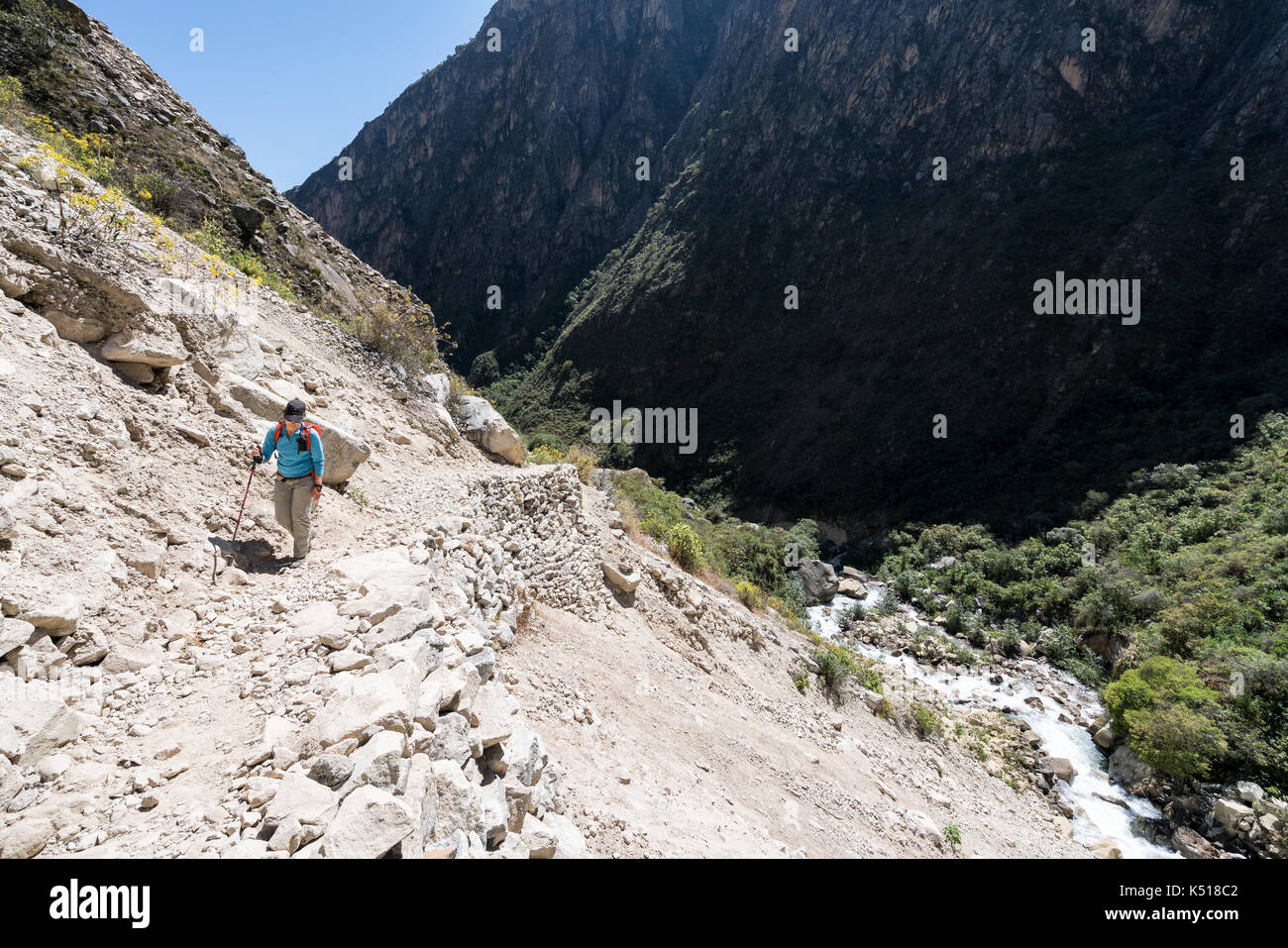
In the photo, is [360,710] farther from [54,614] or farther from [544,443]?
[544,443]

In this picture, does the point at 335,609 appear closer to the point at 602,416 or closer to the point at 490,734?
the point at 490,734

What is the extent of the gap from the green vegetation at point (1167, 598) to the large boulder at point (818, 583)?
3.42m

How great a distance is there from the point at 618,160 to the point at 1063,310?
72053 millimetres

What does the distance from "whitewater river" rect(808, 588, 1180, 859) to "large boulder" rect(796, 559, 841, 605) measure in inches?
39.3

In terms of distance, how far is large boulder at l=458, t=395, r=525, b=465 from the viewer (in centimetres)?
930

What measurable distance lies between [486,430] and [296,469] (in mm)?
5023

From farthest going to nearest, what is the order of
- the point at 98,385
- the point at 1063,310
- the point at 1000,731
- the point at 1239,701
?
1. the point at 1063,310
2. the point at 1000,731
3. the point at 1239,701
4. the point at 98,385

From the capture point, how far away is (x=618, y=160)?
87250 millimetres

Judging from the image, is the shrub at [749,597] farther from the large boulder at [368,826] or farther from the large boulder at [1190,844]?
the large boulder at [368,826]

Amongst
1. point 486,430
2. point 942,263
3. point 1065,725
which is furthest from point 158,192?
point 942,263

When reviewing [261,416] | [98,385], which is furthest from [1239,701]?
[98,385]

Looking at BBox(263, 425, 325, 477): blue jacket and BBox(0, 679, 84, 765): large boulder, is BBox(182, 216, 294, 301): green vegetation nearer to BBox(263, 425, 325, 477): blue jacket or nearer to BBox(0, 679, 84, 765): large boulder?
BBox(263, 425, 325, 477): blue jacket

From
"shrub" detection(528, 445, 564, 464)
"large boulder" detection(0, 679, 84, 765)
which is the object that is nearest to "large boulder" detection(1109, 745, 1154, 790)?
"shrub" detection(528, 445, 564, 464)

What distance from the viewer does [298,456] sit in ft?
14.4
